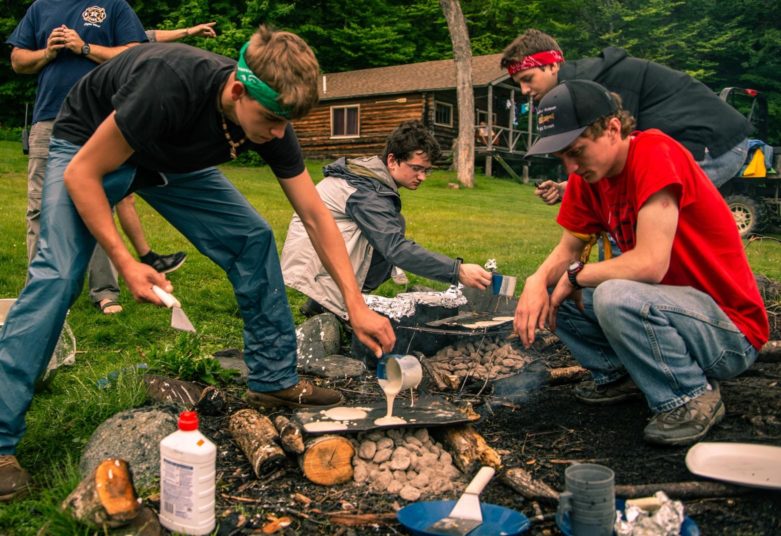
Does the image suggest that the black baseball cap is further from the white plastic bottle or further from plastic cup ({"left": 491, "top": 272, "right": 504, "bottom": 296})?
the white plastic bottle

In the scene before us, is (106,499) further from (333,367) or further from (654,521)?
(333,367)

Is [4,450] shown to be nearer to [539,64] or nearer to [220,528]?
[220,528]

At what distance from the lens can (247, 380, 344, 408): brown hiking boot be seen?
3.84 meters

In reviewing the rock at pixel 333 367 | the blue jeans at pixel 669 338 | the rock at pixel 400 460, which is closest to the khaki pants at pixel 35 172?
the rock at pixel 333 367

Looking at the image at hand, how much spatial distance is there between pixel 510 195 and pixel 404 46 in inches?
660

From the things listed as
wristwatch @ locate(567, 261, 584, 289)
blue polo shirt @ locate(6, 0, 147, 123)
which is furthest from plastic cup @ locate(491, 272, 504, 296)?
blue polo shirt @ locate(6, 0, 147, 123)

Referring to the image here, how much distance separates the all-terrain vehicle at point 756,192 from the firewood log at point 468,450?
419 inches

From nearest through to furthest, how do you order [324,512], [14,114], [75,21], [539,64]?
[324,512]
[539,64]
[75,21]
[14,114]

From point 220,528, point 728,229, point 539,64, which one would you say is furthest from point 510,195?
point 220,528

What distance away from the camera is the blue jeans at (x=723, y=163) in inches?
188

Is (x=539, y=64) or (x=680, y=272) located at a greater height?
(x=539, y=64)

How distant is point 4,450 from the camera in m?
2.88

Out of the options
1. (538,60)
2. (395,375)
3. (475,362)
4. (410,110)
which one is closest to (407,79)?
(410,110)

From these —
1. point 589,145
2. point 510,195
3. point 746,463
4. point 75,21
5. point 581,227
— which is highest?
point 75,21
